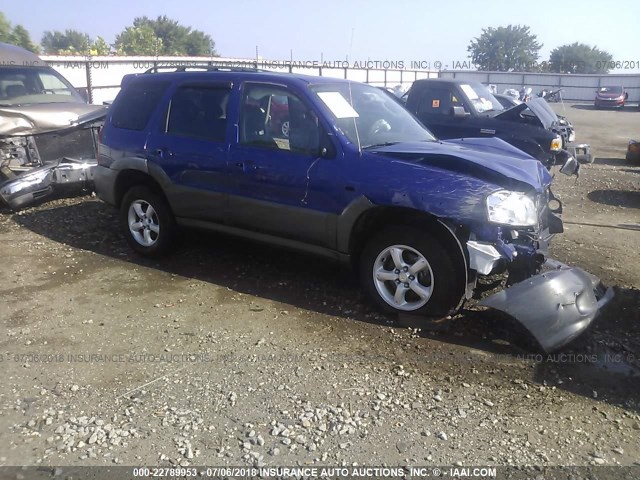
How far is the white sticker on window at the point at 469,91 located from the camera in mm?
10734

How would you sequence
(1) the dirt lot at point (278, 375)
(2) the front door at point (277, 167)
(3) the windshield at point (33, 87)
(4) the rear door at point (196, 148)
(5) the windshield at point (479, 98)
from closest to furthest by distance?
1. (1) the dirt lot at point (278, 375)
2. (2) the front door at point (277, 167)
3. (4) the rear door at point (196, 148)
4. (3) the windshield at point (33, 87)
5. (5) the windshield at point (479, 98)

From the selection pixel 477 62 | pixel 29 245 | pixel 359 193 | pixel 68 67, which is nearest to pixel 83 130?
pixel 29 245

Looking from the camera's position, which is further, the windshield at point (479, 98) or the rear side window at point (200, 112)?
the windshield at point (479, 98)

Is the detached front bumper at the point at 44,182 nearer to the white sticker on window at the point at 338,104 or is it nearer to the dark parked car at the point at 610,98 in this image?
the white sticker on window at the point at 338,104

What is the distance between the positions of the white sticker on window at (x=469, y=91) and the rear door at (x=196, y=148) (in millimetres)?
6560

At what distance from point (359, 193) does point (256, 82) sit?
5.13ft

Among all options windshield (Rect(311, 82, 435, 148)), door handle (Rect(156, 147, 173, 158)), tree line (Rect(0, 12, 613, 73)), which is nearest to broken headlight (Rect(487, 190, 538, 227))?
windshield (Rect(311, 82, 435, 148))

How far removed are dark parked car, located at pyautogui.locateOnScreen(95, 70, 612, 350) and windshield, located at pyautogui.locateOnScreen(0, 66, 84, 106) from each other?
11.7ft

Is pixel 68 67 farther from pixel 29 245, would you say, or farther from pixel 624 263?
pixel 624 263

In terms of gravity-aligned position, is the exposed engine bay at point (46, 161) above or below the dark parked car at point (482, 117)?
below

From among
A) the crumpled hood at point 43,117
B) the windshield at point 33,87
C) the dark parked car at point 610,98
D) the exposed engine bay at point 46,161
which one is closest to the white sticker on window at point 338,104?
the exposed engine bay at point 46,161

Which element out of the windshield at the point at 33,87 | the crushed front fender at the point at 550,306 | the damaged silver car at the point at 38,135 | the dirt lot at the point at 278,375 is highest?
the windshield at the point at 33,87

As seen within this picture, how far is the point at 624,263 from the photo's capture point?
5930 mm

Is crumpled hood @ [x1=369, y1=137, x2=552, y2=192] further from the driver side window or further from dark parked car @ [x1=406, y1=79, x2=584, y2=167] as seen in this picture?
dark parked car @ [x1=406, y1=79, x2=584, y2=167]
